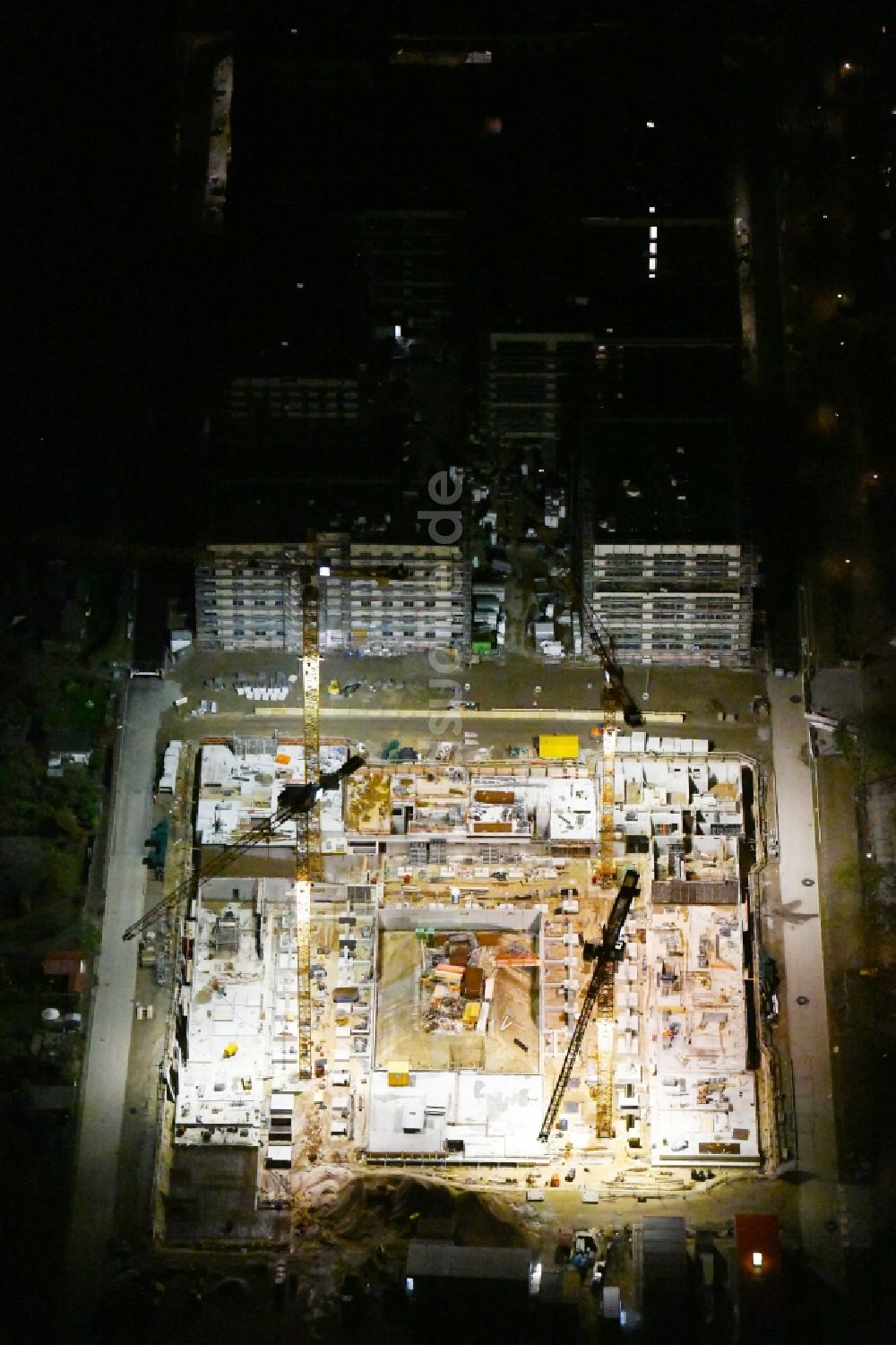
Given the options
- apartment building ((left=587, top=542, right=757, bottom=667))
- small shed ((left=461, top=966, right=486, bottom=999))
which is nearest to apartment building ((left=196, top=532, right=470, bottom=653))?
apartment building ((left=587, top=542, right=757, bottom=667))

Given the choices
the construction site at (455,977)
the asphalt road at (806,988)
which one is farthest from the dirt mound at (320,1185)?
the asphalt road at (806,988)

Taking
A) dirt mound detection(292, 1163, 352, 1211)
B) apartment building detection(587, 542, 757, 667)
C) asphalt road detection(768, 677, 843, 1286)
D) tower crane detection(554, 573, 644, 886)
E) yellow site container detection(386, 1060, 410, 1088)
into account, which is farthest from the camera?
apartment building detection(587, 542, 757, 667)

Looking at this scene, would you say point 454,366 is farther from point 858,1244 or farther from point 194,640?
point 858,1244

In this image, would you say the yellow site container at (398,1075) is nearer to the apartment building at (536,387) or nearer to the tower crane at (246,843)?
the tower crane at (246,843)

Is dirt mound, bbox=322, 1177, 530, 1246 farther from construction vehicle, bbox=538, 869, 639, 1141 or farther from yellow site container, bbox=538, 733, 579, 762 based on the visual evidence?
yellow site container, bbox=538, 733, 579, 762

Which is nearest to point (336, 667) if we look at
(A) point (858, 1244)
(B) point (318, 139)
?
(B) point (318, 139)

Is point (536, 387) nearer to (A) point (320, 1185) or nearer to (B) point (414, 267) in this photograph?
(B) point (414, 267)
